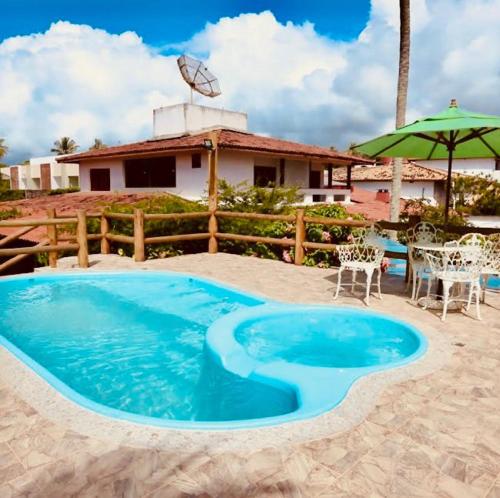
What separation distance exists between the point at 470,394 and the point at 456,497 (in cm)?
157

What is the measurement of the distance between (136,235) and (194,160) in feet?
33.0

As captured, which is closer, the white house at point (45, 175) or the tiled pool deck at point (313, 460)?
the tiled pool deck at point (313, 460)

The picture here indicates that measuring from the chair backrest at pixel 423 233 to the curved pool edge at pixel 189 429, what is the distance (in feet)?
13.7

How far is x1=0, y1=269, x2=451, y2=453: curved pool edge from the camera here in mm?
3193

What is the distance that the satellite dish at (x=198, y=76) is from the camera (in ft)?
68.0

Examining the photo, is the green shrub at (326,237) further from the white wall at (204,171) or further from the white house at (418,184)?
the white house at (418,184)

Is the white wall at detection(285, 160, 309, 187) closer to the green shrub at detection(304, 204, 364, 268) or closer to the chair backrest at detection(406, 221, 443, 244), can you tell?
the green shrub at detection(304, 204, 364, 268)

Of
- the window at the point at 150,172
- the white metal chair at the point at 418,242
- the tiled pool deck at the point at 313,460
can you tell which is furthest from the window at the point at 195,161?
the tiled pool deck at the point at 313,460

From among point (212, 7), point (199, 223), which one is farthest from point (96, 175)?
point (199, 223)

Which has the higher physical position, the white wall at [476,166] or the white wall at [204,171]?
the white wall at [476,166]

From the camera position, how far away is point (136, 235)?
10.9 m

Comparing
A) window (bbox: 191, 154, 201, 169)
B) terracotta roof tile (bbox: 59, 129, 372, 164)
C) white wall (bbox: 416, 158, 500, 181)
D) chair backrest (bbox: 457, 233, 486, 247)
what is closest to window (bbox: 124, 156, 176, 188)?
terracotta roof tile (bbox: 59, 129, 372, 164)

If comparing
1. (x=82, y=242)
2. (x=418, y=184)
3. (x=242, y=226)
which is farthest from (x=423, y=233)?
Result: (x=418, y=184)

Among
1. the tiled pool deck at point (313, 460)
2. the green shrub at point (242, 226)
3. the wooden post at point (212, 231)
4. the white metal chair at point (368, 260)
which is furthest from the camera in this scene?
the wooden post at point (212, 231)
